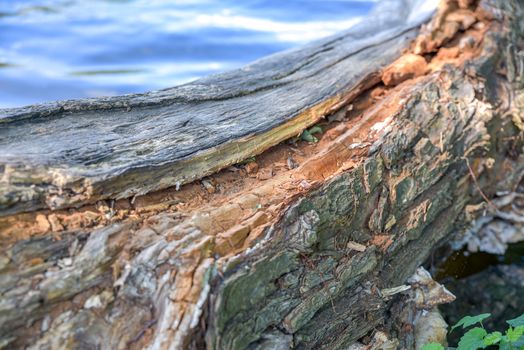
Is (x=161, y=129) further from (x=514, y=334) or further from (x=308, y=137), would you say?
(x=514, y=334)

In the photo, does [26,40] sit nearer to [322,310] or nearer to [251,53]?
[251,53]

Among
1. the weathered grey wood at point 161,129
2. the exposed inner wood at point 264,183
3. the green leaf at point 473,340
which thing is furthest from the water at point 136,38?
the green leaf at point 473,340

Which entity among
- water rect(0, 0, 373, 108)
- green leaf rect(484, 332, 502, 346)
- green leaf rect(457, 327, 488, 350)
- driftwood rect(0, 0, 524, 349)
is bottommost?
green leaf rect(457, 327, 488, 350)

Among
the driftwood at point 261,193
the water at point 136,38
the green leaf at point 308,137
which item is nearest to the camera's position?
the driftwood at point 261,193

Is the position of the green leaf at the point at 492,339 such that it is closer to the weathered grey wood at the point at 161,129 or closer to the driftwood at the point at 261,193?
the driftwood at the point at 261,193

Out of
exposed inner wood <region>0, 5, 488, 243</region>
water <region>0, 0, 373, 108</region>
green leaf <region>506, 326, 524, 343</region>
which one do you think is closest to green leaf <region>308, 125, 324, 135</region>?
exposed inner wood <region>0, 5, 488, 243</region>

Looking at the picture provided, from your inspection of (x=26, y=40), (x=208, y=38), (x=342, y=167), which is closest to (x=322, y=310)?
(x=342, y=167)

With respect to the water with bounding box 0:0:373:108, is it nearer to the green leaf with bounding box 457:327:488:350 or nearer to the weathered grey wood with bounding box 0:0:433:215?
the weathered grey wood with bounding box 0:0:433:215
